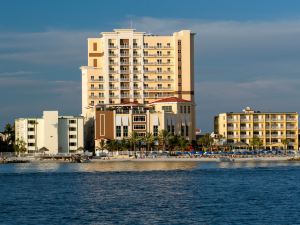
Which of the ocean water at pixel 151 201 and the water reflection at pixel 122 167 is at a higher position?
the ocean water at pixel 151 201

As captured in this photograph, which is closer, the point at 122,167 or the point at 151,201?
→ the point at 151,201


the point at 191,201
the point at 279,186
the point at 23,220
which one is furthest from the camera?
the point at 279,186

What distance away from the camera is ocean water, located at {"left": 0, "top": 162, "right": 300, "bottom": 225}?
67188 millimetres

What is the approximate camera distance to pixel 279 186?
104 m

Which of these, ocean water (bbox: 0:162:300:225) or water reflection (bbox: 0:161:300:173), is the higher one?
ocean water (bbox: 0:162:300:225)

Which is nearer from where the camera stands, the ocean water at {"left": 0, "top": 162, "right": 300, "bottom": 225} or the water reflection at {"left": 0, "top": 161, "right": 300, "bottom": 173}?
the ocean water at {"left": 0, "top": 162, "right": 300, "bottom": 225}

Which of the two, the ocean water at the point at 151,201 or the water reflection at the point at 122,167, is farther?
the water reflection at the point at 122,167

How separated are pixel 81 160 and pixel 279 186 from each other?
334 ft

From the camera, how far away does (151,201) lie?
268 feet

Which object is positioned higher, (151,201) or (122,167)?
(151,201)

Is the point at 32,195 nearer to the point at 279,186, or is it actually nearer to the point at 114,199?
the point at 114,199

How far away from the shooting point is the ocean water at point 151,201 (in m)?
67.2

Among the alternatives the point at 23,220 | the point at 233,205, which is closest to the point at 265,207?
the point at 233,205

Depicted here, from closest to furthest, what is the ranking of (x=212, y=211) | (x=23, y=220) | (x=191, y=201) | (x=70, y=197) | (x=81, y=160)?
(x=23, y=220) < (x=212, y=211) < (x=191, y=201) < (x=70, y=197) < (x=81, y=160)
